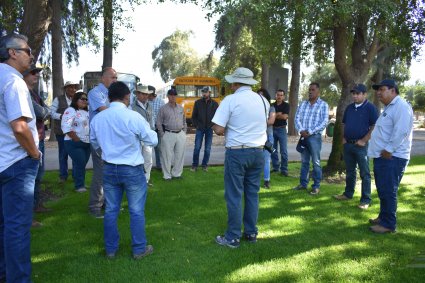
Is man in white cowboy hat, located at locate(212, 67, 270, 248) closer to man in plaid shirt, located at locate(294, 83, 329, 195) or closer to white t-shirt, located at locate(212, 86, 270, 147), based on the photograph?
white t-shirt, located at locate(212, 86, 270, 147)

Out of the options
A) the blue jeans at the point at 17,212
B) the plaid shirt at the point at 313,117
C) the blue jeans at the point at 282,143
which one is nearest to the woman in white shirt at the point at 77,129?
the blue jeans at the point at 17,212

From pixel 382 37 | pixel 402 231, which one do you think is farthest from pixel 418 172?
pixel 402 231

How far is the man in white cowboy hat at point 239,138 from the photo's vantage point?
4578mm

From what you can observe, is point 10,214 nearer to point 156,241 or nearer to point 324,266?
point 156,241

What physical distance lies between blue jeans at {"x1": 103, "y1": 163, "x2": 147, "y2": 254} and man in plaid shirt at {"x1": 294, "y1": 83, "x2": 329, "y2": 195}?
4050 millimetres

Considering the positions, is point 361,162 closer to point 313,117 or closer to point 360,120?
point 360,120

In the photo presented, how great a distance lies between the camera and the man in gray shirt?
8.62 meters

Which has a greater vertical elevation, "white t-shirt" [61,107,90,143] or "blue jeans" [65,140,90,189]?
"white t-shirt" [61,107,90,143]

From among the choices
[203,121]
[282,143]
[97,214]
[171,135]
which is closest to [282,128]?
[282,143]

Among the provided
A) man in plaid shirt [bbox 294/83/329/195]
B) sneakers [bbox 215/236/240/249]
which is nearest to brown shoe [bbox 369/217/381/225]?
man in plaid shirt [bbox 294/83/329/195]

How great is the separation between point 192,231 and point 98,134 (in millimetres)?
1861

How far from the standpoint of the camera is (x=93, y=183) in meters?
5.84

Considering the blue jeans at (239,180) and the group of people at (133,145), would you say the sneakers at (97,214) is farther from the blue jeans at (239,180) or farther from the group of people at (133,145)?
the blue jeans at (239,180)

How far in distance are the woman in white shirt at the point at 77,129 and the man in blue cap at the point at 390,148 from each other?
4712 mm
